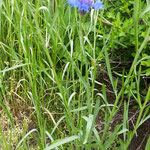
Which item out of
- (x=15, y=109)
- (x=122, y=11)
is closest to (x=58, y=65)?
(x=15, y=109)

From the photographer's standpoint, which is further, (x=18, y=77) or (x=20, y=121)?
(x=18, y=77)

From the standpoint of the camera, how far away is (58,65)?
5.16ft

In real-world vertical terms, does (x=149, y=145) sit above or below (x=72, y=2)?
below

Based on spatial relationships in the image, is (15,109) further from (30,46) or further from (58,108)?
(30,46)

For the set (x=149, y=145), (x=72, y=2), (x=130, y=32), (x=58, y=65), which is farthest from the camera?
(x=58, y=65)

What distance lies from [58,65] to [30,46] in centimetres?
36

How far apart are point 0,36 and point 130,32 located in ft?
2.52

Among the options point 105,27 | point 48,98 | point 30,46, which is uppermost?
point 105,27

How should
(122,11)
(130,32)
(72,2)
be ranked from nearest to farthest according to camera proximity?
1. (72,2)
2. (130,32)
3. (122,11)

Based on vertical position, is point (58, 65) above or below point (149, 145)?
above

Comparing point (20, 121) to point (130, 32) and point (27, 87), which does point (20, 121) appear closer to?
point (27, 87)

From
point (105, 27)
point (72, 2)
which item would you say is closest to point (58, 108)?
point (105, 27)

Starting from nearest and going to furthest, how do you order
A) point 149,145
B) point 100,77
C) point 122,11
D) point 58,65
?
point 149,145 < point 122,11 < point 100,77 < point 58,65

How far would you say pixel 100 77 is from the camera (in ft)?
4.83
